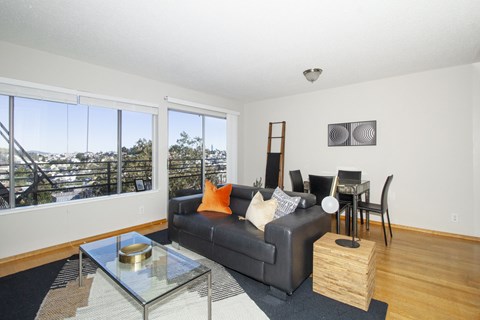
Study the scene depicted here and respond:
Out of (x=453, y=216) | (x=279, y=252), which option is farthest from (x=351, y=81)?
(x=279, y=252)

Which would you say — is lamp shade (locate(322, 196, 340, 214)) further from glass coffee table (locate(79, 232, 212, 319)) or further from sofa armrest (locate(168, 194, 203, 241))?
sofa armrest (locate(168, 194, 203, 241))

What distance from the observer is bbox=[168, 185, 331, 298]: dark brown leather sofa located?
1.85 metres

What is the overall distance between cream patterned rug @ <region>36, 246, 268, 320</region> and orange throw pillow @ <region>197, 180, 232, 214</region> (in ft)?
3.08

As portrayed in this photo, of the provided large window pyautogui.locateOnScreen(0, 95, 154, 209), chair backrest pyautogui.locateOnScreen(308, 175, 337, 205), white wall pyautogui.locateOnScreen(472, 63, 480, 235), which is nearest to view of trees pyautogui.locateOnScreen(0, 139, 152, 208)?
A: large window pyautogui.locateOnScreen(0, 95, 154, 209)

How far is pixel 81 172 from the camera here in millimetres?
3291

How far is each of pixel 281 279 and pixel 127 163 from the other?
2993 millimetres

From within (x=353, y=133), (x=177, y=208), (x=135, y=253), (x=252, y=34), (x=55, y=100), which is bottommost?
(x=135, y=253)

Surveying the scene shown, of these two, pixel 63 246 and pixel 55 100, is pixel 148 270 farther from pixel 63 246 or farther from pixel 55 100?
pixel 55 100

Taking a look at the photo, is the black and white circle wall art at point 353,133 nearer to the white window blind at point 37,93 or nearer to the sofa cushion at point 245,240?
the sofa cushion at point 245,240

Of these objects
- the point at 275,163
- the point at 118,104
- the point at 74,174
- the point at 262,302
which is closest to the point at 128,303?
the point at 262,302

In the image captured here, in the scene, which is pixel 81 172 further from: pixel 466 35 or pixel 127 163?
pixel 466 35

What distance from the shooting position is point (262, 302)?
1.84 metres

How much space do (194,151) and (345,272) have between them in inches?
138

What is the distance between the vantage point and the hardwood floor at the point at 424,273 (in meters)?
1.78
